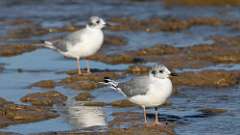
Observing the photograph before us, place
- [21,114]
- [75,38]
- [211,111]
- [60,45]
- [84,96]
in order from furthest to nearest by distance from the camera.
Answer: [60,45]
[75,38]
[84,96]
[211,111]
[21,114]

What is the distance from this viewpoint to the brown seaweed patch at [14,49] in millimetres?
17453

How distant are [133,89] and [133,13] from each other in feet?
42.6

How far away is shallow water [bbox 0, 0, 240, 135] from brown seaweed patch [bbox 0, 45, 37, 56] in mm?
231

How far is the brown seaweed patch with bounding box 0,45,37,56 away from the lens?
1745cm

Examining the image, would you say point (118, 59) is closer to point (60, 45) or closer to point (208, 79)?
point (60, 45)

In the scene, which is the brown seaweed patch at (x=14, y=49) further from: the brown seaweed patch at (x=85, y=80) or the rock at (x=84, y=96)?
the rock at (x=84, y=96)

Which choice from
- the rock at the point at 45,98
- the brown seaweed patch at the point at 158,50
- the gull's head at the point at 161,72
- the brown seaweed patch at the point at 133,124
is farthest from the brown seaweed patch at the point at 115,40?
the gull's head at the point at 161,72

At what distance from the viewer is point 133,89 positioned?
1102cm

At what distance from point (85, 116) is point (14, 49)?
22.1ft

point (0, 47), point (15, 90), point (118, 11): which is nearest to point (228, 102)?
point (15, 90)

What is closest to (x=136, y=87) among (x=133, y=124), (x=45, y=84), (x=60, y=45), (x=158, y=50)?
(x=133, y=124)

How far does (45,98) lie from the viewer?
499 inches

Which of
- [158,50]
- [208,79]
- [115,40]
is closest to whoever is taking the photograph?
[208,79]

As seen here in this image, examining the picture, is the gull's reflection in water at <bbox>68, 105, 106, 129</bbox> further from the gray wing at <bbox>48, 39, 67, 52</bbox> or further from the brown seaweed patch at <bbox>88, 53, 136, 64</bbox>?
the brown seaweed patch at <bbox>88, 53, 136, 64</bbox>
